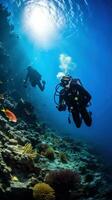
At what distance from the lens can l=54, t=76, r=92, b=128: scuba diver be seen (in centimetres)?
793

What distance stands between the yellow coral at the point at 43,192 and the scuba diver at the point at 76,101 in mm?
2068

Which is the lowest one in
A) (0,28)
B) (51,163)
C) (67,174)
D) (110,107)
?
(67,174)

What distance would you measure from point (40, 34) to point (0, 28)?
41.0ft

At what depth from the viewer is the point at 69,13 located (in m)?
27.0

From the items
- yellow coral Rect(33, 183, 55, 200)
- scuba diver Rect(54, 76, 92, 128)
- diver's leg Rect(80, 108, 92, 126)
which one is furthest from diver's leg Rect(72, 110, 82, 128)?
yellow coral Rect(33, 183, 55, 200)

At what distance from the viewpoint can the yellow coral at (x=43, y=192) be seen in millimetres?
6320

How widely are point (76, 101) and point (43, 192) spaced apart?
2833 millimetres

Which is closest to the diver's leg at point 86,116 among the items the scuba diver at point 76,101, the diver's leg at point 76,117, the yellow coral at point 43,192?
the scuba diver at point 76,101

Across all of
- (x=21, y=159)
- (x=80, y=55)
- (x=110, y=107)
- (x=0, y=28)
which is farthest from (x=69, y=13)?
(x=110, y=107)

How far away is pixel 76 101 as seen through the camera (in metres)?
8.03

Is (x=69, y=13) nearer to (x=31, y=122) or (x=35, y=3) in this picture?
(x=35, y=3)

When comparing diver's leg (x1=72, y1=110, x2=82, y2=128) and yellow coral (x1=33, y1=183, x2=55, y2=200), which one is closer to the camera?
yellow coral (x1=33, y1=183, x2=55, y2=200)

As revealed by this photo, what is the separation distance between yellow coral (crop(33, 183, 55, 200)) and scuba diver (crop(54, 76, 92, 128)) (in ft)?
6.78

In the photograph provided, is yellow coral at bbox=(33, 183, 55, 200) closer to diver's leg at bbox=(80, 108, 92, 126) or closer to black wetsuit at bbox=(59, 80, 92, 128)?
black wetsuit at bbox=(59, 80, 92, 128)
